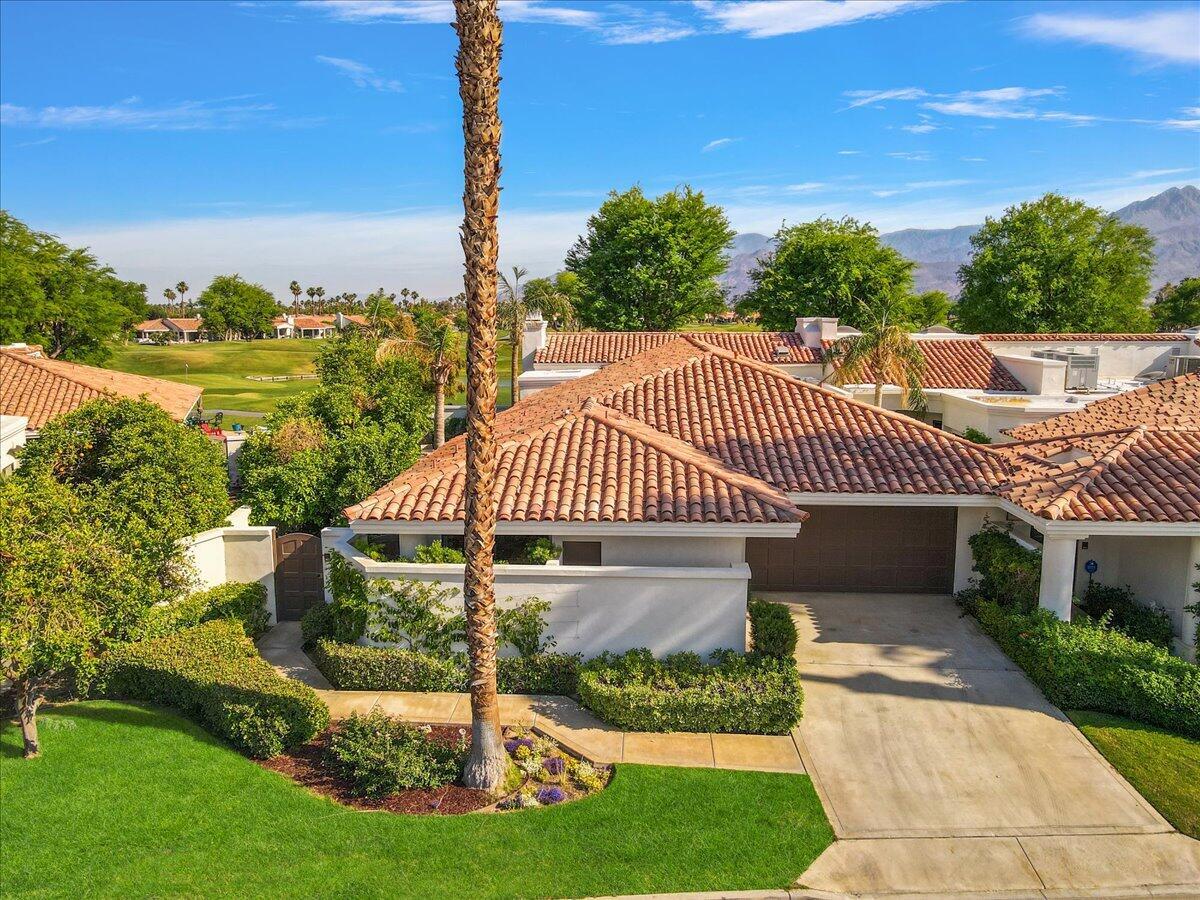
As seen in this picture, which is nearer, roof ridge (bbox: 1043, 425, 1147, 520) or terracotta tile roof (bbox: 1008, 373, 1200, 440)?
roof ridge (bbox: 1043, 425, 1147, 520)

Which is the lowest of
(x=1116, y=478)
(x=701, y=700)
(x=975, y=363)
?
(x=701, y=700)

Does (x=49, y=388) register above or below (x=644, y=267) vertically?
below

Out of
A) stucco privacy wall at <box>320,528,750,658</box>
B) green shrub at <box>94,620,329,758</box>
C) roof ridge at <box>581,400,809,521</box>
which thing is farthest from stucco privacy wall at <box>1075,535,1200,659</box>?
green shrub at <box>94,620,329,758</box>

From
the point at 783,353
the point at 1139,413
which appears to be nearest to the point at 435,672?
the point at 1139,413

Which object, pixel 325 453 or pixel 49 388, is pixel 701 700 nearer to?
pixel 325 453

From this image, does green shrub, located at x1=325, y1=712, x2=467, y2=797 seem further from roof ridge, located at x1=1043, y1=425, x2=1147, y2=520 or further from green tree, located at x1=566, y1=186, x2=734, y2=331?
green tree, located at x1=566, y1=186, x2=734, y2=331
